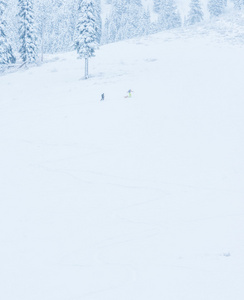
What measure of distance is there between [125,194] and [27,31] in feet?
138

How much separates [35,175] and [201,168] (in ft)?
26.6

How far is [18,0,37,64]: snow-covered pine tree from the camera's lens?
46.6 meters

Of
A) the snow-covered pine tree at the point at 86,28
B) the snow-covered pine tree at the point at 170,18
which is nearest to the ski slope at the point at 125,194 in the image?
the snow-covered pine tree at the point at 86,28

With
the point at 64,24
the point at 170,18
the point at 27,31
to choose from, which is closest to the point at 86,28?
the point at 27,31

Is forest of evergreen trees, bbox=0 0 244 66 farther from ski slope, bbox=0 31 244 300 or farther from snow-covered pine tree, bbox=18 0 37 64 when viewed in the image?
ski slope, bbox=0 31 244 300

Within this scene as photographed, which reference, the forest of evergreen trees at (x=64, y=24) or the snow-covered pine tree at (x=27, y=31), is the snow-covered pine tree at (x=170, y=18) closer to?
the forest of evergreen trees at (x=64, y=24)

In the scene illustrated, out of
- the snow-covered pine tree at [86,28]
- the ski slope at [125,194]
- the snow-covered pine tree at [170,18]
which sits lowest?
the ski slope at [125,194]

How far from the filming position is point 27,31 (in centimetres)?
4703

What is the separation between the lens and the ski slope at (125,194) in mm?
8312

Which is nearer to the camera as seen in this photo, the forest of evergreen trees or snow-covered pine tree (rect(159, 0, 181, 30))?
the forest of evergreen trees

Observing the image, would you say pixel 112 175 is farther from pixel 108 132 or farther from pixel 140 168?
pixel 108 132

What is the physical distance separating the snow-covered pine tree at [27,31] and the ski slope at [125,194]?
2125cm

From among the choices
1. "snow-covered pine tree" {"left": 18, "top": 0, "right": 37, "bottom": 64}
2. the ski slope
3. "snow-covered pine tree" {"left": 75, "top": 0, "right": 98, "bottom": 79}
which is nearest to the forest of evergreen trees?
"snow-covered pine tree" {"left": 18, "top": 0, "right": 37, "bottom": 64}

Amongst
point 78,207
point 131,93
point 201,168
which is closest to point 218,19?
point 131,93
